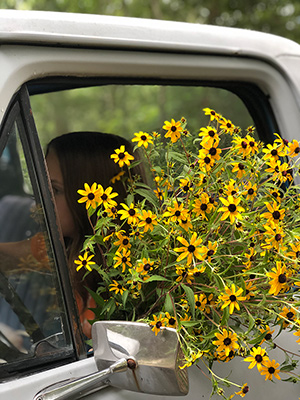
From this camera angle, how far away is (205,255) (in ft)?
4.42

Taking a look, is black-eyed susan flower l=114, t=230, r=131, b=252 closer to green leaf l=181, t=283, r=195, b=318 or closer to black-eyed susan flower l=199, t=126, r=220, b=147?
green leaf l=181, t=283, r=195, b=318

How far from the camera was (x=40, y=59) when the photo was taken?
146 centimetres

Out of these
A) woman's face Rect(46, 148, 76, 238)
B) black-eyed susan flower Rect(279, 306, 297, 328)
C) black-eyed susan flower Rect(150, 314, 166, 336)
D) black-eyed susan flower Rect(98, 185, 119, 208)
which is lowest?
black-eyed susan flower Rect(279, 306, 297, 328)

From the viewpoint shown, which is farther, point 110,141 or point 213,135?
point 110,141

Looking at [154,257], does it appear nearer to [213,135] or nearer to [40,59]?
[213,135]

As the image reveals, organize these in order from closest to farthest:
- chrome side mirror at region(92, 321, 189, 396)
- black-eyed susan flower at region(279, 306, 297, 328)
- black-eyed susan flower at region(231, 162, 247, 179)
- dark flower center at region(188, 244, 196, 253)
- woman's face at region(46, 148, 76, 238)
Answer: chrome side mirror at region(92, 321, 189, 396) → dark flower center at region(188, 244, 196, 253) → black-eyed susan flower at region(279, 306, 297, 328) → black-eyed susan flower at region(231, 162, 247, 179) → woman's face at region(46, 148, 76, 238)

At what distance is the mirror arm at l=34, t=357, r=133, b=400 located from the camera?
4.20 feet

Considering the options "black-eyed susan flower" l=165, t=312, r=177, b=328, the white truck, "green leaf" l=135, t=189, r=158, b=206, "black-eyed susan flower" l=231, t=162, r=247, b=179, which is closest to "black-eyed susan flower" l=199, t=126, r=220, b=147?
"black-eyed susan flower" l=231, t=162, r=247, b=179

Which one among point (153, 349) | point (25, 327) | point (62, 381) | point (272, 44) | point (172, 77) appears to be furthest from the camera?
point (272, 44)

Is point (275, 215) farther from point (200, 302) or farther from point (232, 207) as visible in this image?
point (200, 302)

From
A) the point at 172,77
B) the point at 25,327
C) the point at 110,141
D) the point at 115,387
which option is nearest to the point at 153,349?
the point at 115,387

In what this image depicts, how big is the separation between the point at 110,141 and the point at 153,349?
744 mm

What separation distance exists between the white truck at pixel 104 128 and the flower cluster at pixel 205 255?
0.10 metres

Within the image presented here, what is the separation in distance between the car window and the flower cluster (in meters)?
0.12
